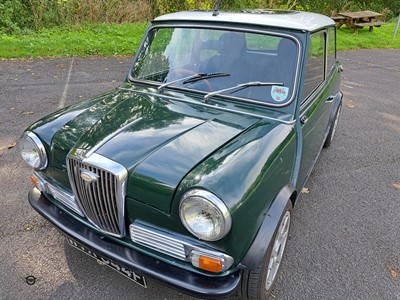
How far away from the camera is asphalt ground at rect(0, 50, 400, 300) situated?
7.79ft

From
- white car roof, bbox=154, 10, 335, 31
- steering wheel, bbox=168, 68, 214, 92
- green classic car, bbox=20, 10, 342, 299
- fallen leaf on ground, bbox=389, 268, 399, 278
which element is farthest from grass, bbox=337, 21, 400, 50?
fallen leaf on ground, bbox=389, 268, 399, 278

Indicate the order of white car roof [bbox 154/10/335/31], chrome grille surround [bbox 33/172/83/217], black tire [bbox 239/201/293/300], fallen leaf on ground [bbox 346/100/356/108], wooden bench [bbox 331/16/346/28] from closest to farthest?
black tire [bbox 239/201/293/300] → chrome grille surround [bbox 33/172/83/217] → white car roof [bbox 154/10/335/31] → fallen leaf on ground [bbox 346/100/356/108] → wooden bench [bbox 331/16/346/28]

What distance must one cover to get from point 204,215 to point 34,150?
1.36 metres

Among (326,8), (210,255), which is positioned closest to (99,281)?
(210,255)

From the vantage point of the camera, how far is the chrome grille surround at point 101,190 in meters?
1.87

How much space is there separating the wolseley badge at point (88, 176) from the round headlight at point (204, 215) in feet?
1.79

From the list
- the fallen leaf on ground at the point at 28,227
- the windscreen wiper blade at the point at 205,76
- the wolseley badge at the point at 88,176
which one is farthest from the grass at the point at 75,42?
the wolseley badge at the point at 88,176

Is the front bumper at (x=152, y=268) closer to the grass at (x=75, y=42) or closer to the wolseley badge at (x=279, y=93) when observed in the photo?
the wolseley badge at (x=279, y=93)

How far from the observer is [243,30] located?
107 inches

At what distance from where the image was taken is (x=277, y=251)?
7.69 feet

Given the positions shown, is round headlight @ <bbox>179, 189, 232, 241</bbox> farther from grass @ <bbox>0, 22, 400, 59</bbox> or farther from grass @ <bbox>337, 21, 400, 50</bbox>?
grass @ <bbox>337, 21, 400, 50</bbox>

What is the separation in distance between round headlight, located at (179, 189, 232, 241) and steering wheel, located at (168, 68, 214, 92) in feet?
4.03

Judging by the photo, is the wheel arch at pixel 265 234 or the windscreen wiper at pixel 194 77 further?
the windscreen wiper at pixel 194 77

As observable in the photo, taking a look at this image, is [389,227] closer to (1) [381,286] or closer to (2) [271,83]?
(1) [381,286]
